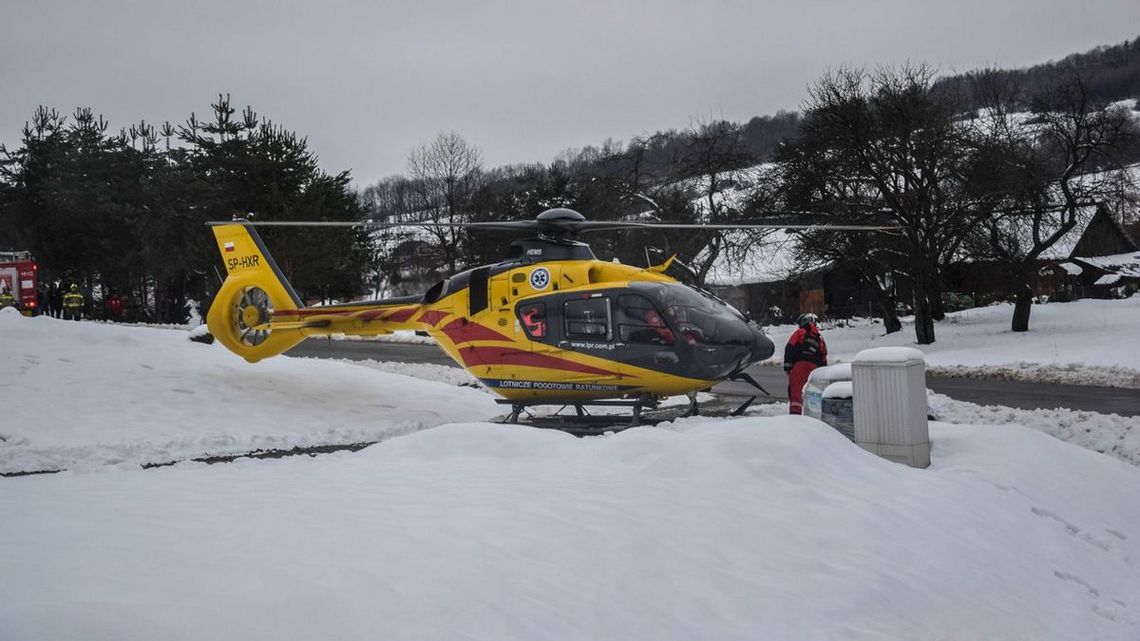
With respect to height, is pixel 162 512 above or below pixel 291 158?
below

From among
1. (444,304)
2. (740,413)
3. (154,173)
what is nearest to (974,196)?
(740,413)

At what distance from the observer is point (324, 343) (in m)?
35.6

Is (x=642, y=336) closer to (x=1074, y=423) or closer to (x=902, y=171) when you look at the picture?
(x=1074, y=423)

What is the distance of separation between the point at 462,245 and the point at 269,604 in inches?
1716

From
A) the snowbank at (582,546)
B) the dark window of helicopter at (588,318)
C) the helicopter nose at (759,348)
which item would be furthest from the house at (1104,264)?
the snowbank at (582,546)

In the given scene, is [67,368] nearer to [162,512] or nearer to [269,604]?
[162,512]

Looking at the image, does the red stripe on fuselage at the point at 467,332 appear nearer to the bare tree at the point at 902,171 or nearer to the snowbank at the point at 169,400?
the snowbank at the point at 169,400

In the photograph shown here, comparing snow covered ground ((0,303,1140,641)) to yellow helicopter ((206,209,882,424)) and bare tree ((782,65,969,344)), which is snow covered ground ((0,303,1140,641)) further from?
bare tree ((782,65,969,344))

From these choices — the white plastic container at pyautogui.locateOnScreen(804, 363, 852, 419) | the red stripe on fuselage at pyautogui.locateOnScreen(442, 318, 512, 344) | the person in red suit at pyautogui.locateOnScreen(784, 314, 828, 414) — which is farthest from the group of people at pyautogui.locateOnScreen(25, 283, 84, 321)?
the white plastic container at pyautogui.locateOnScreen(804, 363, 852, 419)

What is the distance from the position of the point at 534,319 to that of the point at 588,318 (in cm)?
92

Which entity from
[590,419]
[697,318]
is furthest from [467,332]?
[697,318]

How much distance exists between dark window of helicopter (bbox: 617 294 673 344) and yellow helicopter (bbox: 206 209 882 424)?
1 cm

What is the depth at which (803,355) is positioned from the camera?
41.6 feet

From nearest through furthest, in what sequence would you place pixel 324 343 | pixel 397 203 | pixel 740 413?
pixel 740 413 < pixel 324 343 < pixel 397 203
